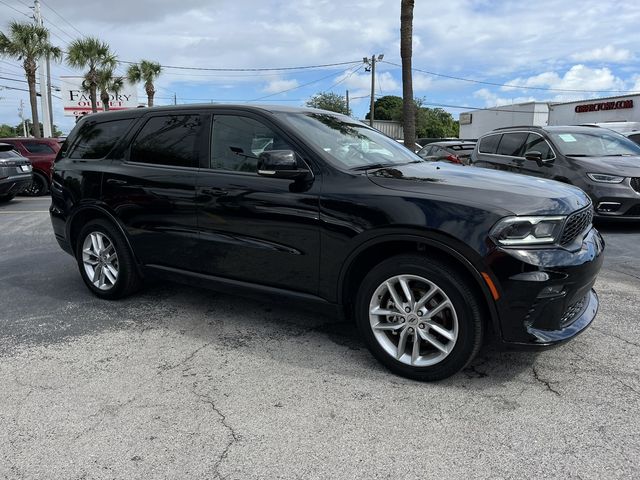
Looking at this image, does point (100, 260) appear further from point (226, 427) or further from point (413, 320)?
point (413, 320)

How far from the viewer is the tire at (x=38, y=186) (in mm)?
14266

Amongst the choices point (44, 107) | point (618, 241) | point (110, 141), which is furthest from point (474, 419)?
point (44, 107)

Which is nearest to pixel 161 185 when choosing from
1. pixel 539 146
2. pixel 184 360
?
pixel 184 360

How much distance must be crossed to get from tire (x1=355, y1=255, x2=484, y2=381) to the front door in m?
0.49

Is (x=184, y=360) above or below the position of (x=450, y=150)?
below

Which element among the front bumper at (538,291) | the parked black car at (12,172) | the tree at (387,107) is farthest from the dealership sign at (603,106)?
the tree at (387,107)

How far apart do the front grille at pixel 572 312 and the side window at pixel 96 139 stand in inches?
153

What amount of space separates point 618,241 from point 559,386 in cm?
468

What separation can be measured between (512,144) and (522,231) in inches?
267

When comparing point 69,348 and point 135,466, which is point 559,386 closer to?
point 135,466

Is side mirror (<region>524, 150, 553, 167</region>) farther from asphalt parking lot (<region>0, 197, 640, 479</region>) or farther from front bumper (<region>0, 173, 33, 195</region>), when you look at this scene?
front bumper (<region>0, 173, 33, 195</region>)

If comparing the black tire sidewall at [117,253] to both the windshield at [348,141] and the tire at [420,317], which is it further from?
the tire at [420,317]

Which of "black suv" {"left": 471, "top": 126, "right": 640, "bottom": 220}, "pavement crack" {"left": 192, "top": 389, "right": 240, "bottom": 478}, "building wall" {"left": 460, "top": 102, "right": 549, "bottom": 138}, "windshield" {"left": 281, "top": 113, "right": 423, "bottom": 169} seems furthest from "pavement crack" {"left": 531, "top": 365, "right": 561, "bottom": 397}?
"building wall" {"left": 460, "top": 102, "right": 549, "bottom": 138}

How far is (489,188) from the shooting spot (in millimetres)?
3086
